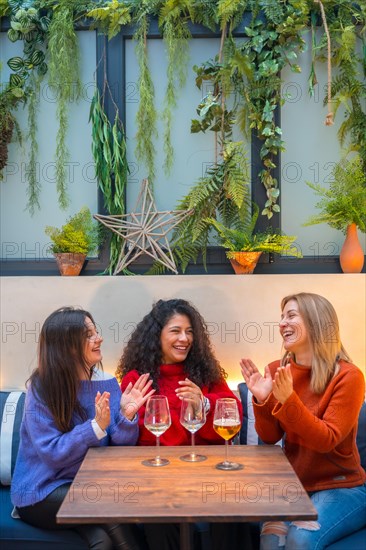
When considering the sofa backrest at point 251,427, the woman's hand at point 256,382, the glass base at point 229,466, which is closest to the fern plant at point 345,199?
the sofa backrest at point 251,427

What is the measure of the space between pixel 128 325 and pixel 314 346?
3.70 ft

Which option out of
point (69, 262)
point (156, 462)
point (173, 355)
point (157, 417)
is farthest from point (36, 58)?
point (156, 462)

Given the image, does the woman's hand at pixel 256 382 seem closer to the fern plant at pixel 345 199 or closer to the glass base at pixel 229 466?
the glass base at pixel 229 466

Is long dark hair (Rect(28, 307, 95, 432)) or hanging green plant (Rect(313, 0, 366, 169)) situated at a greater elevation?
hanging green plant (Rect(313, 0, 366, 169))

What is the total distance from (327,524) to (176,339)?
3.31 feet

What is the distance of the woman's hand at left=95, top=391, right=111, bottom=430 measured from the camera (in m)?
→ 2.28

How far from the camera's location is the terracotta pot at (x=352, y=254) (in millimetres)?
3348

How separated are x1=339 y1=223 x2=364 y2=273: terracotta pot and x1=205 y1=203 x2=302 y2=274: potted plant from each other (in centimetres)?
27

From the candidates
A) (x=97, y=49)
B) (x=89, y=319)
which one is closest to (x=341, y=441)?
(x=89, y=319)

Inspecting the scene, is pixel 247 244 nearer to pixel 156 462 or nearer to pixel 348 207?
pixel 348 207

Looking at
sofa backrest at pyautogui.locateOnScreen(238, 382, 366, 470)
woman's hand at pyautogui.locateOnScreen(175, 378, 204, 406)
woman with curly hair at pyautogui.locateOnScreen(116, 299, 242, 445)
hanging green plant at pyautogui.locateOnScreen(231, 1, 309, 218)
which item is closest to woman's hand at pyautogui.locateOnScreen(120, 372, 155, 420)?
woman's hand at pyautogui.locateOnScreen(175, 378, 204, 406)

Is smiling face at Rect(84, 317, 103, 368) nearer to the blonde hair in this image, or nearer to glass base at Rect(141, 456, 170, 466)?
glass base at Rect(141, 456, 170, 466)

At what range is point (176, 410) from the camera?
2762 mm

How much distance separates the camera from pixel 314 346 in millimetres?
2531
